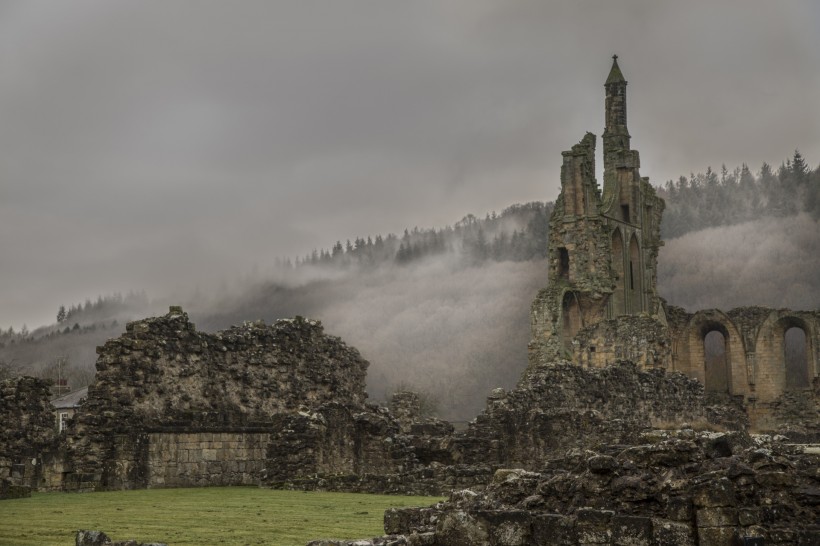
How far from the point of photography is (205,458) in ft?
79.5

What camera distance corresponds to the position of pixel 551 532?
34.2 ft

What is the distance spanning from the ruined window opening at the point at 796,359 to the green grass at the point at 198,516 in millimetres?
45212

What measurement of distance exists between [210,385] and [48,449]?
3.73 meters

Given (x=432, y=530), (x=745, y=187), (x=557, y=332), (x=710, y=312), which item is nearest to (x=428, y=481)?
(x=432, y=530)

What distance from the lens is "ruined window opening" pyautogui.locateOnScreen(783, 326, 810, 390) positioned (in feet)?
Result: 204

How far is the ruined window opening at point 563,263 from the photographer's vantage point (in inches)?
1957

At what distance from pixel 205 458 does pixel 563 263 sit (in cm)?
2849

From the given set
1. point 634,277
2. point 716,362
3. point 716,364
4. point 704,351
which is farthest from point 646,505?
point 716,362

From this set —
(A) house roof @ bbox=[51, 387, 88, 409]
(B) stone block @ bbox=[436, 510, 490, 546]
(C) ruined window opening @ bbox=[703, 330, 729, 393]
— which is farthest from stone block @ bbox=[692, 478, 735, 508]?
(C) ruined window opening @ bbox=[703, 330, 729, 393]

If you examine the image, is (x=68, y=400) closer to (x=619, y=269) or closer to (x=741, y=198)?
(x=619, y=269)

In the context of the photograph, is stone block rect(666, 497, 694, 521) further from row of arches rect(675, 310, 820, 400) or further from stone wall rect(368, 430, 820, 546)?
row of arches rect(675, 310, 820, 400)

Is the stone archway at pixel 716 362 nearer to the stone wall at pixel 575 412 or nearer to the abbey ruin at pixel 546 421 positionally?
the abbey ruin at pixel 546 421

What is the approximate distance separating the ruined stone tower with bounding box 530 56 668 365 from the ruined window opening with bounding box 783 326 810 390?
933 cm

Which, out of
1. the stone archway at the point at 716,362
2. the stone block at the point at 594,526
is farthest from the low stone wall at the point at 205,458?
the stone archway at the point at 716,362
